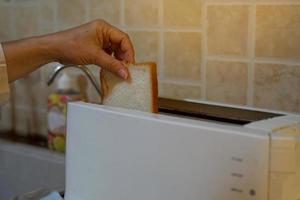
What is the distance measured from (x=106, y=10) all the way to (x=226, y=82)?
36 cm

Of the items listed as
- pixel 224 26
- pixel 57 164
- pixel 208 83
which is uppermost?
pixel 224 26

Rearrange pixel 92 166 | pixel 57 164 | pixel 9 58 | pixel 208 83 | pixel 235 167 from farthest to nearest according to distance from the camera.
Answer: pixel 57 164 → pixel 208 83 → pixel 9 58 → pixel 92 166 → pixel 235 167

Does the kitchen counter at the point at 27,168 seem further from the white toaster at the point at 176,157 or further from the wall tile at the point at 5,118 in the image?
the white toaster at the point at 176,157

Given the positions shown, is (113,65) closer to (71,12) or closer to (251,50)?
(251,50)

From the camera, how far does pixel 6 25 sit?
1.39 metres

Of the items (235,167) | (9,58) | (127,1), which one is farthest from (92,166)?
(127,1)

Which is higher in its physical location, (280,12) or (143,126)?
(280,12)

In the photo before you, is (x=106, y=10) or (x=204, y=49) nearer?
(x=204, y=49)

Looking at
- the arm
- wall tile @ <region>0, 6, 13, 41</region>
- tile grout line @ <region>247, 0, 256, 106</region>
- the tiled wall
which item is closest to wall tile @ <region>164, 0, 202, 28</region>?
the tiled wall

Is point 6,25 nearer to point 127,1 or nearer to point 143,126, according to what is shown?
point 127,1

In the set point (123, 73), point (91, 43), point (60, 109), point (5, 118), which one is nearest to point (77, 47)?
point (91, 43)

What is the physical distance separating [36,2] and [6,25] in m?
0.14

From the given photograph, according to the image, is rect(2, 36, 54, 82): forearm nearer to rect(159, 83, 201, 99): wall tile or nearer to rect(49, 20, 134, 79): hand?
rect(49, 20, 134, 79): hand

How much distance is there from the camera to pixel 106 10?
3.85ft
